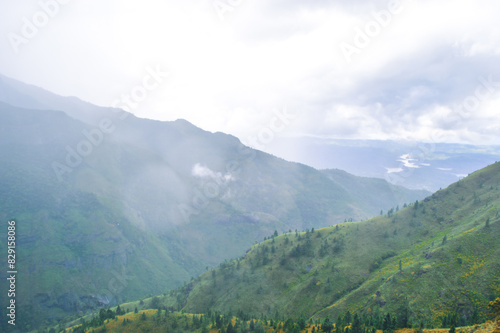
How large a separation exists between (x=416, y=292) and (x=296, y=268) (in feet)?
304

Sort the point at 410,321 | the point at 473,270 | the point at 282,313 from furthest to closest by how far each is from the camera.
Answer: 1. the point at 282,313
2. the point at 473,270
3. the point at 410,321

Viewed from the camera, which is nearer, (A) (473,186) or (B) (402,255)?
(B) (402,255)

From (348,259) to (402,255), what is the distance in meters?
32.6

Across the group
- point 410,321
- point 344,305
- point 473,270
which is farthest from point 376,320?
point 473,270

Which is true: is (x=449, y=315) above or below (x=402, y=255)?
below

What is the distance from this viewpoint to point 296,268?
19888 centimetres

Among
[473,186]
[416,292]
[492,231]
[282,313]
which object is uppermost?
[473,186]

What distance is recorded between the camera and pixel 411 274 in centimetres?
12850

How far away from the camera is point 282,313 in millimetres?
161375

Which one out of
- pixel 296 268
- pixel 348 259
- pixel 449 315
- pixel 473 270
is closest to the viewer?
pixel 449 315

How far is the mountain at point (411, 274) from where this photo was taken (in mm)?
108312

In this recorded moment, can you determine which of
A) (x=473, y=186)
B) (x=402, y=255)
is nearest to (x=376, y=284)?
(x=402, y=255)

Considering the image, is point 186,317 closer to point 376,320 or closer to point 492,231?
point 376,320

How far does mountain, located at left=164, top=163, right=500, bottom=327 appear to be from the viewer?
108312mm
